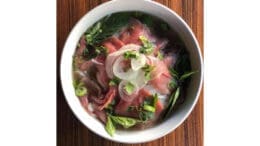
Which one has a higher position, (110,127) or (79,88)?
(79,88)

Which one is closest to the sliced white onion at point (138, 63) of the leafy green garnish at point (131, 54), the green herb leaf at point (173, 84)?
the leafy green garnish at point (131, 54)

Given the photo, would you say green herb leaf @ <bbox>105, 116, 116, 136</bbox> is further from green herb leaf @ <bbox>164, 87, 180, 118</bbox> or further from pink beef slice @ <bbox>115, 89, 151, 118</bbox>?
green herb leaf @ <bbox>164, 87, 180, 118</bbox>

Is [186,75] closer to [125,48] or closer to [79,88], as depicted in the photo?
[125,48]

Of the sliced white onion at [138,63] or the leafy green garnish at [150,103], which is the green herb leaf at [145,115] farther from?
the sliced white onion at [138,63]

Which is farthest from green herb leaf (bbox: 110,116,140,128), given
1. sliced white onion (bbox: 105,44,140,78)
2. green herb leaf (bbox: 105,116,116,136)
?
sliced white onion (bbox: 105,44,140,78)

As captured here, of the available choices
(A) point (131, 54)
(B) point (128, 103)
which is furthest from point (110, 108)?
(A) point (131, 54)
